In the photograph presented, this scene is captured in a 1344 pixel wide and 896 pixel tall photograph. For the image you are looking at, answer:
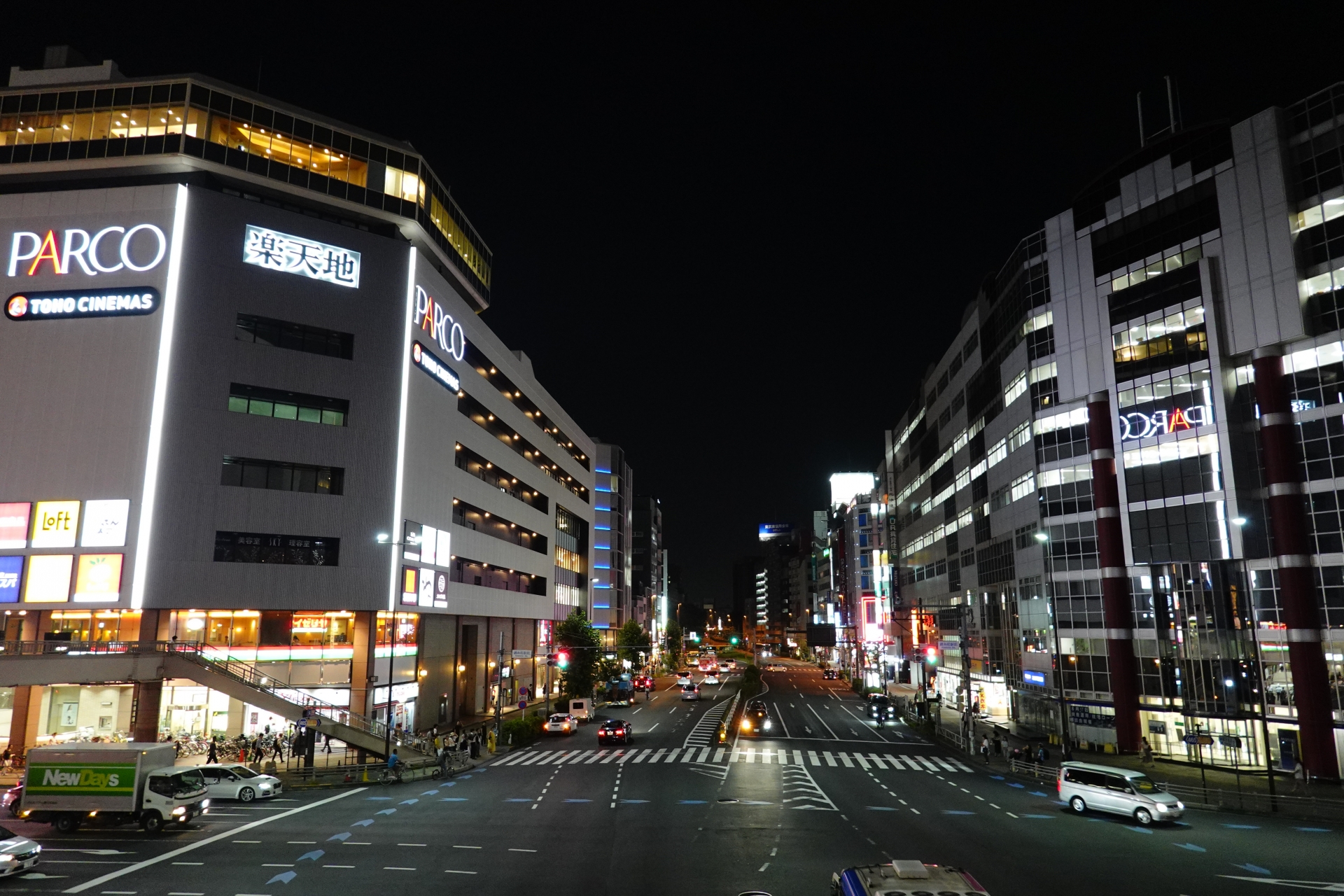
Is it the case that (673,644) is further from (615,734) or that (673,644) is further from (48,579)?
(48,579)

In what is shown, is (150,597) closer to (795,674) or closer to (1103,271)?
(1103,271)

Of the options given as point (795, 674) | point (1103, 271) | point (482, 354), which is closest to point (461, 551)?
point (482, 354)

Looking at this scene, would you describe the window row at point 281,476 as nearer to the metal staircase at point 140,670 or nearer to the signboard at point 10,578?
the metal staircase at point 140,670

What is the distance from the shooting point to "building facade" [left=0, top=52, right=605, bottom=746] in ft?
148

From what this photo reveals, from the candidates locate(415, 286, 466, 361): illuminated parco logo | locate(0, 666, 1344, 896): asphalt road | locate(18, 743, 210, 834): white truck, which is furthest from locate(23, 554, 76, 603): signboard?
locate(415, 286, 466, 361): illuminated parco logo

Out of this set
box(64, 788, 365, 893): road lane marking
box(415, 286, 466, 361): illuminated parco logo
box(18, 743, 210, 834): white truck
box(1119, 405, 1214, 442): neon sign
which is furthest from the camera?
box(415, 286, 466, 361): illuminated parco logo

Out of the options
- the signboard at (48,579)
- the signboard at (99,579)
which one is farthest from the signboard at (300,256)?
the signboard at (48,579)

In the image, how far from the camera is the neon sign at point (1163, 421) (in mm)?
47250

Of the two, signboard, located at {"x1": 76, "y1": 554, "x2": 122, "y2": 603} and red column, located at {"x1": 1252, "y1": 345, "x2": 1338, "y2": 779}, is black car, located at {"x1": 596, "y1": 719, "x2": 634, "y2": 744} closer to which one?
signboard, located at {"x1": 76, "y1": 554, "x2": 122, "y2": 603}

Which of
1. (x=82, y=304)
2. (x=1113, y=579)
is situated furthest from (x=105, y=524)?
(x=1113, y=579)

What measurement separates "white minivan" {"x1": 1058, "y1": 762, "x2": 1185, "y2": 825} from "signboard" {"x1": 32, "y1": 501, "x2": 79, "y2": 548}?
50.2 metres

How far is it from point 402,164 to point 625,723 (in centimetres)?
4100

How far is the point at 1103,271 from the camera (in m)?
53.9

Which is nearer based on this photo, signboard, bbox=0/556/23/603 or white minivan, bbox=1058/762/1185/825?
white minivan, bbox=1058/762/1185/825
